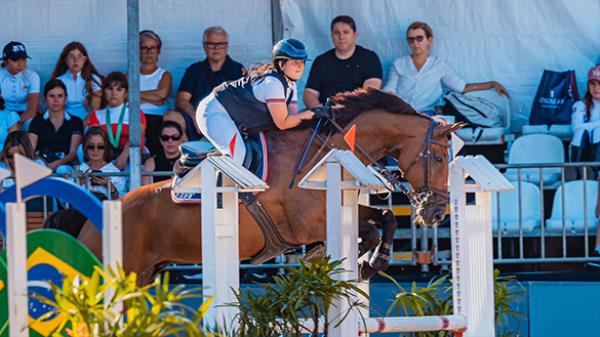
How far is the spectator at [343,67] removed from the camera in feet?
35.4

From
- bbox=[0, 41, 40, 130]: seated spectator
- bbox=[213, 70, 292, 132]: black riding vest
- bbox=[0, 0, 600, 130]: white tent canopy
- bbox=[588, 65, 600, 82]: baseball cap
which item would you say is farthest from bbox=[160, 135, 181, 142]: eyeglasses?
bbox=[588, 65, 600, 82]: baseball cap

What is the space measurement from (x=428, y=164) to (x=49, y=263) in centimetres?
440

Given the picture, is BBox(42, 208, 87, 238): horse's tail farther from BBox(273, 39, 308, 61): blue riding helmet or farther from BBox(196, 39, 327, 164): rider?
BBox(273, 39, 308, 61): blue riding helmet

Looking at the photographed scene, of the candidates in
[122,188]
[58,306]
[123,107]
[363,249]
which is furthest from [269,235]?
[58,306]

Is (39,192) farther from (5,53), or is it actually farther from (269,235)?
(5,53)

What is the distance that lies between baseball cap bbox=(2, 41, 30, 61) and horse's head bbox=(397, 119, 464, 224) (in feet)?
13.3

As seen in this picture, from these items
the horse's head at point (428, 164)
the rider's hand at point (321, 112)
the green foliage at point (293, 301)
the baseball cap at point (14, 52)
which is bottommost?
the green foliage at point (293, 301)

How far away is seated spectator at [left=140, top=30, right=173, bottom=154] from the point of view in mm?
11195

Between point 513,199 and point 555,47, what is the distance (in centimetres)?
188

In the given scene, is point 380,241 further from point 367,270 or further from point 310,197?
point 310,197

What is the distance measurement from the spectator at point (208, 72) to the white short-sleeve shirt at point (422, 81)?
1.37 m

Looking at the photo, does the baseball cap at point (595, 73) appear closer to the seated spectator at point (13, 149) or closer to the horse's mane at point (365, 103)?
the horse's mane at point (365, 103)

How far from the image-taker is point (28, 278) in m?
4.93

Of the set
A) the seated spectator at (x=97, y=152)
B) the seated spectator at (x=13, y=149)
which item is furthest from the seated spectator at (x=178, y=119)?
the seated spectator at (x=13, y=149)
